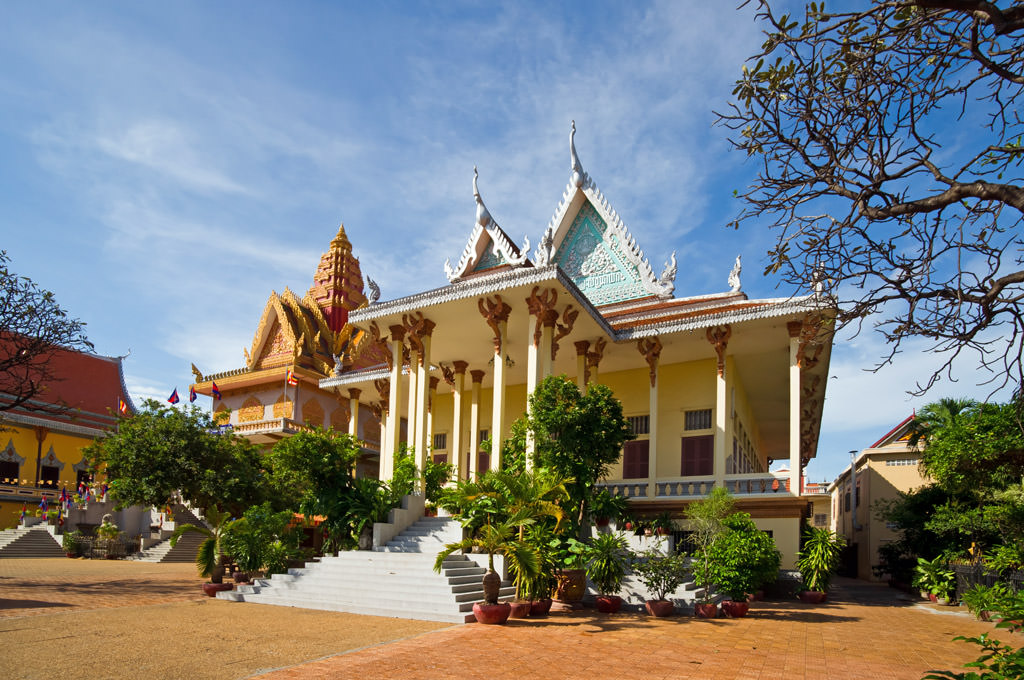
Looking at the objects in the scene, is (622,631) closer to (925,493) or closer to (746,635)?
(746,635)

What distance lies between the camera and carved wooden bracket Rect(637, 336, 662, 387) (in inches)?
599

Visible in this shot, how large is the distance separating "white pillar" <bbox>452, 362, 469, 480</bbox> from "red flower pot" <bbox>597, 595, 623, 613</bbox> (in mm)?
6655

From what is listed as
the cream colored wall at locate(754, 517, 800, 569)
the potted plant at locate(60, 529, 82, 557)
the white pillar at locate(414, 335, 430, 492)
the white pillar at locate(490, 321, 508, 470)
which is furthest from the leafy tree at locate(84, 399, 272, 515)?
the cream colored wall at locate(754, 517, 800, 569)

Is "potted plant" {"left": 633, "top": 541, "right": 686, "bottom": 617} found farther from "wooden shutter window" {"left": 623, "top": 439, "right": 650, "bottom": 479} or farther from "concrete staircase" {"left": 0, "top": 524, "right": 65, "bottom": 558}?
"concrete staircase" {"left": 0, "top": 524, "right": 65, "bottom": 558}

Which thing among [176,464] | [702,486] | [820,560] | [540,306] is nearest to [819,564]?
[820,560]

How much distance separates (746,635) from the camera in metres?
8.59

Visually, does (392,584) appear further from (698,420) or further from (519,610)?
(698,420)

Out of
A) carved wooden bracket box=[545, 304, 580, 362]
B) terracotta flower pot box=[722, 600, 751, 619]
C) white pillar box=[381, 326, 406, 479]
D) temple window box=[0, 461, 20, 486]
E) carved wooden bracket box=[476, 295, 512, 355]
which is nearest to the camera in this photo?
terracotta flower pot box=[722, 600, 751, 619]

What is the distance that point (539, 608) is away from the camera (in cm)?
967

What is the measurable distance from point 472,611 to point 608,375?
31.2 feet

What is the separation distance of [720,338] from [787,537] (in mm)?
3945

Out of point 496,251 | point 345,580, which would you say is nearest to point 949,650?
point 345,580

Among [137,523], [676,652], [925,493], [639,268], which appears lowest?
[137,523]

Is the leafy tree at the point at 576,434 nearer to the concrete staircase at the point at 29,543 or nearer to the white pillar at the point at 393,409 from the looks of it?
the white pillar at the point at 393,409
